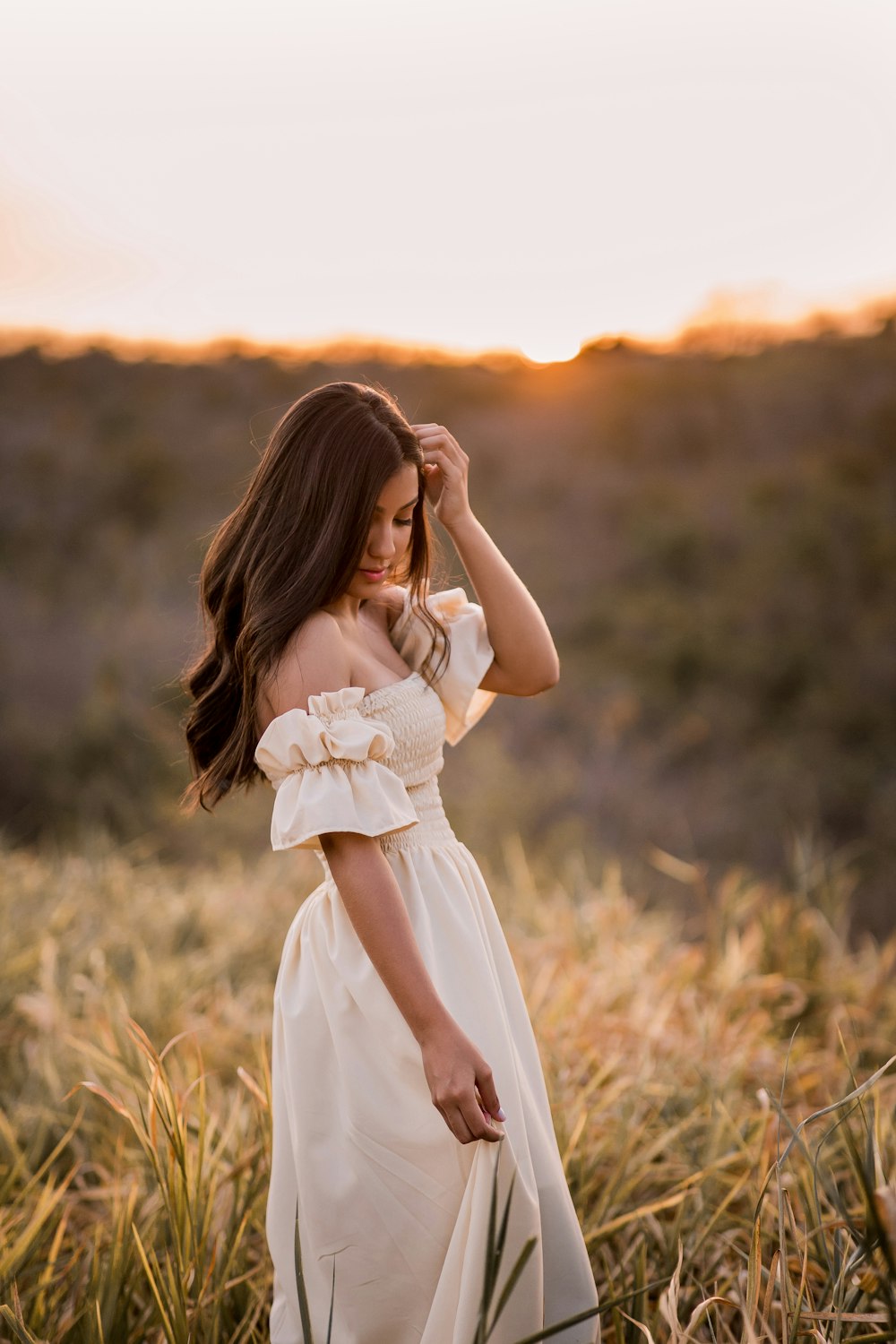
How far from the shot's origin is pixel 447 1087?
1.38 metres

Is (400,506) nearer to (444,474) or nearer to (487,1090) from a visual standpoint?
(444,474)

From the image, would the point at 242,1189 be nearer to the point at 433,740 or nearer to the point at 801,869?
the point at 433,740

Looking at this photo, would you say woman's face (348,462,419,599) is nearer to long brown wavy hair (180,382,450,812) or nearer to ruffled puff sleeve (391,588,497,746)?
long brown wavy hair (180,382,450,812)

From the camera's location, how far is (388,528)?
161cm

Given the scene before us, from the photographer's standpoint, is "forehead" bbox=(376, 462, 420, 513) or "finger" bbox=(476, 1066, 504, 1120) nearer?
"finger" bbox=(476, 1066, 504, 1120)

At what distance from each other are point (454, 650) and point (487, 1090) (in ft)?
2.51

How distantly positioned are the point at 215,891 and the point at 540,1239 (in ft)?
13.0

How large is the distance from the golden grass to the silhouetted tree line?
1.09 m

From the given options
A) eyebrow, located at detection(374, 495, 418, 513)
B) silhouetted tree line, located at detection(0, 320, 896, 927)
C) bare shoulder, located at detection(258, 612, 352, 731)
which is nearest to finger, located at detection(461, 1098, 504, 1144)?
bare shoulder, located at detection(258, 612, 352, 731)

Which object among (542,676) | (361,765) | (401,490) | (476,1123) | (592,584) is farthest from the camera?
(592,584)

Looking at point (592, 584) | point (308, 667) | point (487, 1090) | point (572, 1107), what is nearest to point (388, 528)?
point (308, 667)

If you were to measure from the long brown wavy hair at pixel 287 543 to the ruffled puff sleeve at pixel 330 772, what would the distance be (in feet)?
0.42

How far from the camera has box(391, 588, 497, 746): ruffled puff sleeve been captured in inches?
72.2

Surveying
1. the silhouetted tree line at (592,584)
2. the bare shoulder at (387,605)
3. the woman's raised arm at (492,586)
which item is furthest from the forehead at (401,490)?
the silhouetted tree line at (592,584)
